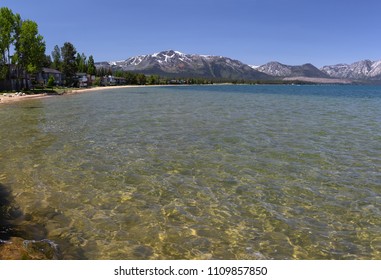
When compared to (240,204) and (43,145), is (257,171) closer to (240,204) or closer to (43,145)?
→ (240,204)

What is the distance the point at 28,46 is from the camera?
83.1m

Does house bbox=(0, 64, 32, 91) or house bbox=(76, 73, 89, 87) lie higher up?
house bbox=(76, 73, 89, 87)

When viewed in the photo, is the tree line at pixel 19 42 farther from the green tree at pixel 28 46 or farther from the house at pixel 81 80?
the house at pixel 81 80

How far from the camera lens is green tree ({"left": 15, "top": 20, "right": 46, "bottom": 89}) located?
3184 inches

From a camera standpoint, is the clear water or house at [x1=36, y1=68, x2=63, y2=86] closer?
the clear water

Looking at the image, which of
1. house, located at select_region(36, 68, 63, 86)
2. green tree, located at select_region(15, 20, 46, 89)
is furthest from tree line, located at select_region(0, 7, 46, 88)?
house, located at select_region(36, 68, 63, 86)

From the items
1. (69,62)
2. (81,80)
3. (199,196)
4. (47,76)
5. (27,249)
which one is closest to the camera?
(27,249)

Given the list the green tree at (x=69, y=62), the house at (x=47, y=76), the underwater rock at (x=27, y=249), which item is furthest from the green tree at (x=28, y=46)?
the underwater rock at (x=27, y=249)

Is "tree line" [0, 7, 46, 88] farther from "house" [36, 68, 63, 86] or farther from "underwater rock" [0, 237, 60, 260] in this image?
"underwater rock" [0, 237, 60, 260]

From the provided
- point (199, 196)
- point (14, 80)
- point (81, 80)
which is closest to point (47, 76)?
point (81, 80)

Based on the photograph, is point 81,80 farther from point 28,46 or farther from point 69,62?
point 28,46

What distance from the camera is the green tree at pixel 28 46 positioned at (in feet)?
265

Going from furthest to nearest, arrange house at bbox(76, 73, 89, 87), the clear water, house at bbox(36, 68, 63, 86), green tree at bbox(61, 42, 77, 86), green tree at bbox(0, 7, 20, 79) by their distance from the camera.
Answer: house at bbox(76, 73, 89, 87), green tree at bbox(61, 42, 77, 86), house at bbox(36, 68, 63, 86), green tree at bbox(0, 7, 20, 79), the clear water

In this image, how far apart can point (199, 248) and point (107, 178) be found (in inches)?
271
